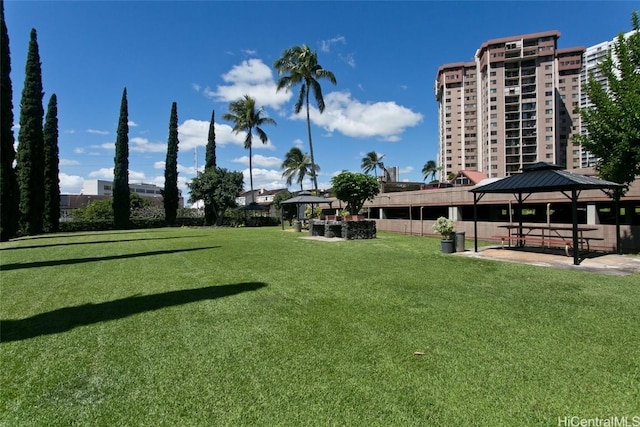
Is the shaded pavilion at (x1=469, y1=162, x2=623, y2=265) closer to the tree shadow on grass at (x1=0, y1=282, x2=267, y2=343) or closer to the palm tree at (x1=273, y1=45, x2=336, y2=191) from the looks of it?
the tree shadow on grass at (x1=0, y1=282, x2=267, y2=343)

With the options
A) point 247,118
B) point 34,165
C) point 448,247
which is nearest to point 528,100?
point 247,118

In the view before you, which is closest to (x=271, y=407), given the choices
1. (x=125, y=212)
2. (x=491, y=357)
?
(x=491, y=357)

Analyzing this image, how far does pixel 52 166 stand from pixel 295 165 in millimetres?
28753

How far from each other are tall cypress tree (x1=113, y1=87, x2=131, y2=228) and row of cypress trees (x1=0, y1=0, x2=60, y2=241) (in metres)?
4.48

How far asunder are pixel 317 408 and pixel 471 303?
11.7ft

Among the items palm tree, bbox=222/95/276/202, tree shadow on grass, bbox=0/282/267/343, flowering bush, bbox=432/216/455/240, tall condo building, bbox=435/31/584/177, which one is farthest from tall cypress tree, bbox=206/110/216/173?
tall condo building, bbox=435/31/584/177

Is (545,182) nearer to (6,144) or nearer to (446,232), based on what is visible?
(446,232)

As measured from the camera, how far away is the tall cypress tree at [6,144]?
60.6 ft

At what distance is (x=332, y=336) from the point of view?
12.8 feet

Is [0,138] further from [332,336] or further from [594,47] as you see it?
[594,47]

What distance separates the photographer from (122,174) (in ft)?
107

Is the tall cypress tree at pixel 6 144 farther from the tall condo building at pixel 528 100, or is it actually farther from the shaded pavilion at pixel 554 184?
the tall condo building at pixel 528 100

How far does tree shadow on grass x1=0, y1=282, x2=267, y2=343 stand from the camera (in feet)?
13.7

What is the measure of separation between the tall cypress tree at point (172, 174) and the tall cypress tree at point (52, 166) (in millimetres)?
9451
